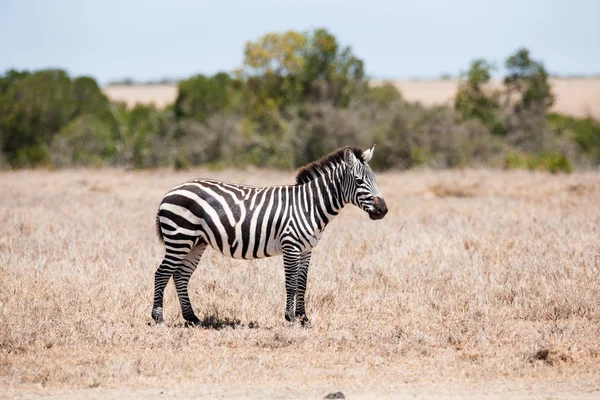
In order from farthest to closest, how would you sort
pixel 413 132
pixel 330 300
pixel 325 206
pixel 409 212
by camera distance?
pixel 413 132, pixel 409 212, pixel 330 300, pixel 325 206

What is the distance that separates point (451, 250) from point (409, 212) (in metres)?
5.85

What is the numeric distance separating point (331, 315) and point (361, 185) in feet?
5.61

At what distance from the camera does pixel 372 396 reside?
6.22m

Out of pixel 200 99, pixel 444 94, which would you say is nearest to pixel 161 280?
pixel 200 99

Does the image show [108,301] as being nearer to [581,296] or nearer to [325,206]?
[325,206]

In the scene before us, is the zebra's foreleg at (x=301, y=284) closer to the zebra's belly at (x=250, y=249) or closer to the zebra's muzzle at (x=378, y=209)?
the zebra's belly at (x=250, y=249)

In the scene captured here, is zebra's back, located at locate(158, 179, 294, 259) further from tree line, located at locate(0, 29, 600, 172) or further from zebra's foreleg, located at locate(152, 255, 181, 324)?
tree line, located at locate(0, 29, 600, 172)

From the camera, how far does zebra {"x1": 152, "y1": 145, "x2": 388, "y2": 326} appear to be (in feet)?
27.9

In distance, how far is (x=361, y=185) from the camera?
861cm

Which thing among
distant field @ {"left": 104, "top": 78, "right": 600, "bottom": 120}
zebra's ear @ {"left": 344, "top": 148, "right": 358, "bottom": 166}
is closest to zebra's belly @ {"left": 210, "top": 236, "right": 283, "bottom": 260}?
zebra's ear @ {"left": 344, "top": 148, "right": 358, "bottom": 166}

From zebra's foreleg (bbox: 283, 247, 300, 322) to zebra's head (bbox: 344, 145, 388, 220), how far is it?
0.98m

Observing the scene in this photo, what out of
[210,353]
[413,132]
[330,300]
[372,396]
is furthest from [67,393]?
[413,132]

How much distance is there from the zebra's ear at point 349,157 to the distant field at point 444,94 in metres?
83.6

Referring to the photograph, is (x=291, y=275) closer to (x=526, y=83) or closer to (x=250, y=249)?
(x=250, y=249)
